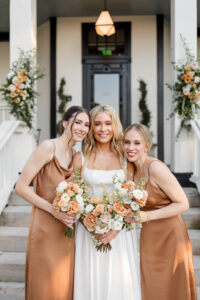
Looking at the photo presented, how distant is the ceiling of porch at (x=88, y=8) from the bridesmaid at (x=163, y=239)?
17.8ft

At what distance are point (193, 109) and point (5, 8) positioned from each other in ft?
15.8

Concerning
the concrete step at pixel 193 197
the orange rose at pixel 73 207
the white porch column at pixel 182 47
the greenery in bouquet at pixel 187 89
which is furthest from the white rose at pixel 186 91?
the orange rose at pixel 73 207

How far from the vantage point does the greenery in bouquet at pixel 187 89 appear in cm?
438

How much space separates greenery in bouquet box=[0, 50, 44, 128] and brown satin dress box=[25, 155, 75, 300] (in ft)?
8.37

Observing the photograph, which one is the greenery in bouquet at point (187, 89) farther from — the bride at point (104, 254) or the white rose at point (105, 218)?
the white rose at point (105, 218)

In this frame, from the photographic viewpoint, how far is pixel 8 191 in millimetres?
4133

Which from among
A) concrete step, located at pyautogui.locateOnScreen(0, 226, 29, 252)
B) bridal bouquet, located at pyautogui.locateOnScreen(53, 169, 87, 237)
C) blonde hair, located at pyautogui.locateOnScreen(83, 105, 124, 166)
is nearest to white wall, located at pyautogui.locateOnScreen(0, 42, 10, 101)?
concrete step, located at pyautogui.locateOnScreen(0, 226, 29, 252)

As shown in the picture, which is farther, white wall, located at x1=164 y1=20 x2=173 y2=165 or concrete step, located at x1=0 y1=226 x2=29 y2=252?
white wall, located at x1=164 y1=20 x2=173 y2=165

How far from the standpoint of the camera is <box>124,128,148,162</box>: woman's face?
7.61 feet

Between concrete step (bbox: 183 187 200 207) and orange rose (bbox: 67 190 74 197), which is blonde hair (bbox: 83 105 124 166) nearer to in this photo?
orange rose (bbox: 67 190 74 197)

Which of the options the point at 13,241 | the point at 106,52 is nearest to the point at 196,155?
the point at 13,241

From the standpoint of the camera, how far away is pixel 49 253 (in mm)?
2320

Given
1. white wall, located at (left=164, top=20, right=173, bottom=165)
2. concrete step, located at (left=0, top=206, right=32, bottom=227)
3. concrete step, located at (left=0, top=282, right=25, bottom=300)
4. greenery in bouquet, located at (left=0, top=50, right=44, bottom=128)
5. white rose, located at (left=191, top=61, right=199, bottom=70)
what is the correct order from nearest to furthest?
concrete step, located at (left=0, top=282, right=25, bottom=300) → concrete step, located at (left=0, top=206, right=32, bottom=227) → white rose, located at (left=191, top=61, right=199, bottom=70) → greenery in bouquet, located at (left=0, top=50, right=44, bottom=128) → white wall, located at (left=164, top=20, right=173, bottom=165)

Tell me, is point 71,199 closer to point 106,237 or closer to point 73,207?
point 73,207
